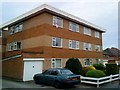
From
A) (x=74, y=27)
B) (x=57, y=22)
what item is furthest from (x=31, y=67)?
(x=74, y=27)

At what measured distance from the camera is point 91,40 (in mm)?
25109

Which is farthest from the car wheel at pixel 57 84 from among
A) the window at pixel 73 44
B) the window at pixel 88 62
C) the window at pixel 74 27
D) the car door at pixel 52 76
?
the window at pixel 88 62

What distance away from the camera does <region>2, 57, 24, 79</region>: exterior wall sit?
14.2 meters

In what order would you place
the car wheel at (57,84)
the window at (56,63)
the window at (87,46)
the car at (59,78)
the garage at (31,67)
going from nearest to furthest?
the car at (59,78), the car wheel at (57,84), the garage at (31,67), the window at (56,63), the window at (87,46)

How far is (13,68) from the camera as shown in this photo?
15320mm

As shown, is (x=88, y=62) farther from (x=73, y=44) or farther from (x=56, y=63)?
(x=56, y=63)

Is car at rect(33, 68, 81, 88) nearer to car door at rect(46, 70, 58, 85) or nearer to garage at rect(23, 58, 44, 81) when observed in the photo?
car door at rect(46, 70, 58, 85)

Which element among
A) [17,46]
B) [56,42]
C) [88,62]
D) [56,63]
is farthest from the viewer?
[88,62]

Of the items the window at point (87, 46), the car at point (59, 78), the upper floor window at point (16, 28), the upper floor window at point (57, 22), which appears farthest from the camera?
the window at point (87, 46)

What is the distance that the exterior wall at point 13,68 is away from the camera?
14153 millimetres

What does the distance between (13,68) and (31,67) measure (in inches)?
90.2

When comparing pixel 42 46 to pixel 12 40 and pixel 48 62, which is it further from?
pixel 12 40

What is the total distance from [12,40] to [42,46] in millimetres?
8046

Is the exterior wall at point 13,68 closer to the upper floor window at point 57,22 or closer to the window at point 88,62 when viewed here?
the upper floor window at point 57,22
